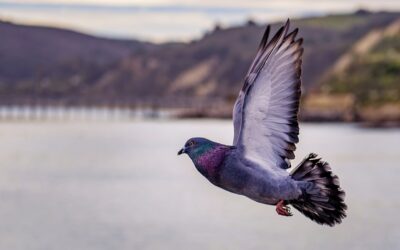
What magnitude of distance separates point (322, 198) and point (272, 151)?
0.43 m

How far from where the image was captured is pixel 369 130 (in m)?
140

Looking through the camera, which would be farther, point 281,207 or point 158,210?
point 158,210

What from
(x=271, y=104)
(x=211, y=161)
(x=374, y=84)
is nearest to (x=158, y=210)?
(x=271, y=104)

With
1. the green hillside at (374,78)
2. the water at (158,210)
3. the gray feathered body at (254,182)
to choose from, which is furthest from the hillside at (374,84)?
the gray feathered body at (254,182)

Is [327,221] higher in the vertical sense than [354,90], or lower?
higher

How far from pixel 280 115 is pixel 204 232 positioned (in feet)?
85.3

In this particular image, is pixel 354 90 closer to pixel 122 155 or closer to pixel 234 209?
pixel 122 155

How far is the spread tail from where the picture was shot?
7.23 meters

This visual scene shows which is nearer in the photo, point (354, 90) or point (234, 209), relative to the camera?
point (234, 209)

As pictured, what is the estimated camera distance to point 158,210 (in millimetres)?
41031

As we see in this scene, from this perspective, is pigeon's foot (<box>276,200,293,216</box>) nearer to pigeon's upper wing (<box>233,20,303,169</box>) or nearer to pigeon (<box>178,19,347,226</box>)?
pigeon (<box>178,19,347,226</box>)

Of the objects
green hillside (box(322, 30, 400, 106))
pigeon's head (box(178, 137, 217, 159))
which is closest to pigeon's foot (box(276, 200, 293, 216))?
pigeon's head (box(178, 137, 217, 159))

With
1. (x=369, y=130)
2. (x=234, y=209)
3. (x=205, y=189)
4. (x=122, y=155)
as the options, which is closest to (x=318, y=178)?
(x=234, y=209)

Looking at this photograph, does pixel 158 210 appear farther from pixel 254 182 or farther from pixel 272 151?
pixel 254 182
